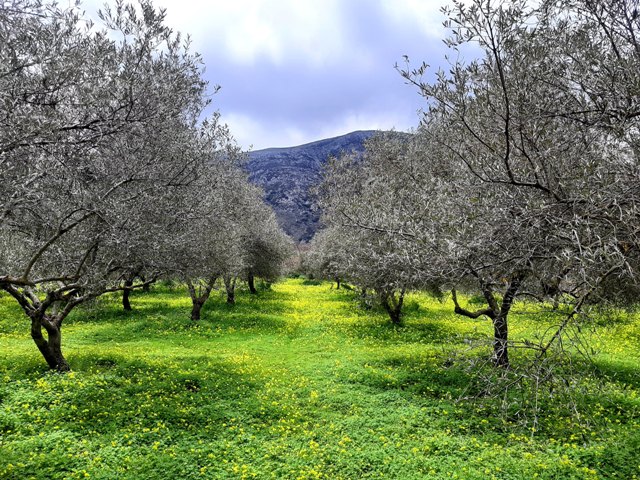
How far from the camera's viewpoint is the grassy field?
9.27 meters

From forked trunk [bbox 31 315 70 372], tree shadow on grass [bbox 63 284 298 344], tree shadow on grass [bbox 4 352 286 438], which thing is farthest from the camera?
tree shadow on grass [bbox 63 284 298 344]

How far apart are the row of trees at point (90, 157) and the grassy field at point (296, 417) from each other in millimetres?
3240

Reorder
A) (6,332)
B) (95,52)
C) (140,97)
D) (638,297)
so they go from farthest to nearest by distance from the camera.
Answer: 1. (6,332)
2. (638,297)
3. (140,97)
4. (95,52)

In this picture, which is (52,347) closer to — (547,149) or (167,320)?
(167,320)

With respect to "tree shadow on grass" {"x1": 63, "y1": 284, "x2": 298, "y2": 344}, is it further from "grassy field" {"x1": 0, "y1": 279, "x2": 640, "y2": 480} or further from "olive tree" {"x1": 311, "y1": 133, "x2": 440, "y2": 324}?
"olive tree" {"x1": 311, "y1": 133, "x2": 440, "y2": 324}

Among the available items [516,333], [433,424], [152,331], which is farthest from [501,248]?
[152,331]

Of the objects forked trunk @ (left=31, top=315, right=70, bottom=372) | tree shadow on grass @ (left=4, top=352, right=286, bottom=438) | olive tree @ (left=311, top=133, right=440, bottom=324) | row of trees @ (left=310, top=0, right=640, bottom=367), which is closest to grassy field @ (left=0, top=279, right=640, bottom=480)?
tree shadow on grass @ (left=4, top=352, right=286, bottom=438)

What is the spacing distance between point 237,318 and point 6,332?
12.8m

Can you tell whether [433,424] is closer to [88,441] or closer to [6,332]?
[88,441]

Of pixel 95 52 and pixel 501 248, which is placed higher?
pixel 95 52

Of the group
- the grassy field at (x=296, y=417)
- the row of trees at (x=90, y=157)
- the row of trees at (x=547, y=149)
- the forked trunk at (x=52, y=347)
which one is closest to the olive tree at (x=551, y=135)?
the row of trees at (x=547, y=149)

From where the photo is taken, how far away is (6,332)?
23.2 m

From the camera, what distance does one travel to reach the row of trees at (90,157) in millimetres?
7559

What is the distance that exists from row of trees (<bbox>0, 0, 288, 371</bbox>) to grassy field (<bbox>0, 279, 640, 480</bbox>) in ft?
10.6
